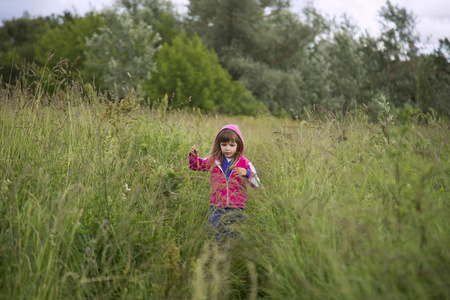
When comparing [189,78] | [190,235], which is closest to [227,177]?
[190,235]

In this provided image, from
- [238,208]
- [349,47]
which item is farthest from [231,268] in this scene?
[349,47]

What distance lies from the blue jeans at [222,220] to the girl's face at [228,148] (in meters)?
0.55

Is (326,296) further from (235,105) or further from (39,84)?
(235,105)

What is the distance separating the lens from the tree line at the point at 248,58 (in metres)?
11.9

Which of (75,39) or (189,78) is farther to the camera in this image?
(75,39)

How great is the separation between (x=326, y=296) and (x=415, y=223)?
2.24ft

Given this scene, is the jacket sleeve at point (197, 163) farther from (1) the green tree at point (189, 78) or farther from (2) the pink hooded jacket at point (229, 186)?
(1) the green tree at point (189, 78)

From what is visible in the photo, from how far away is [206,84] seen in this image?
58.4 feet

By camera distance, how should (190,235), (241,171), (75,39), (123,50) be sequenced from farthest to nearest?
1. (75,39)
2. (123,50)
3. (241,171)
4. (190,235)

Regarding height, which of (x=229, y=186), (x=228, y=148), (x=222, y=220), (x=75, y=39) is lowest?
(x=222, y=220)

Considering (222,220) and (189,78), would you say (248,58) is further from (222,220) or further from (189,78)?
(222,220)

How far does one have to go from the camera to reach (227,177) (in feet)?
11.1

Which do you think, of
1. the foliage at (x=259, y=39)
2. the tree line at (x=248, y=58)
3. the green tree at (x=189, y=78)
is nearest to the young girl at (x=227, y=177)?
the tree line at (x=248, y=58)

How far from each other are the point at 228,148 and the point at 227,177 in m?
0.29
